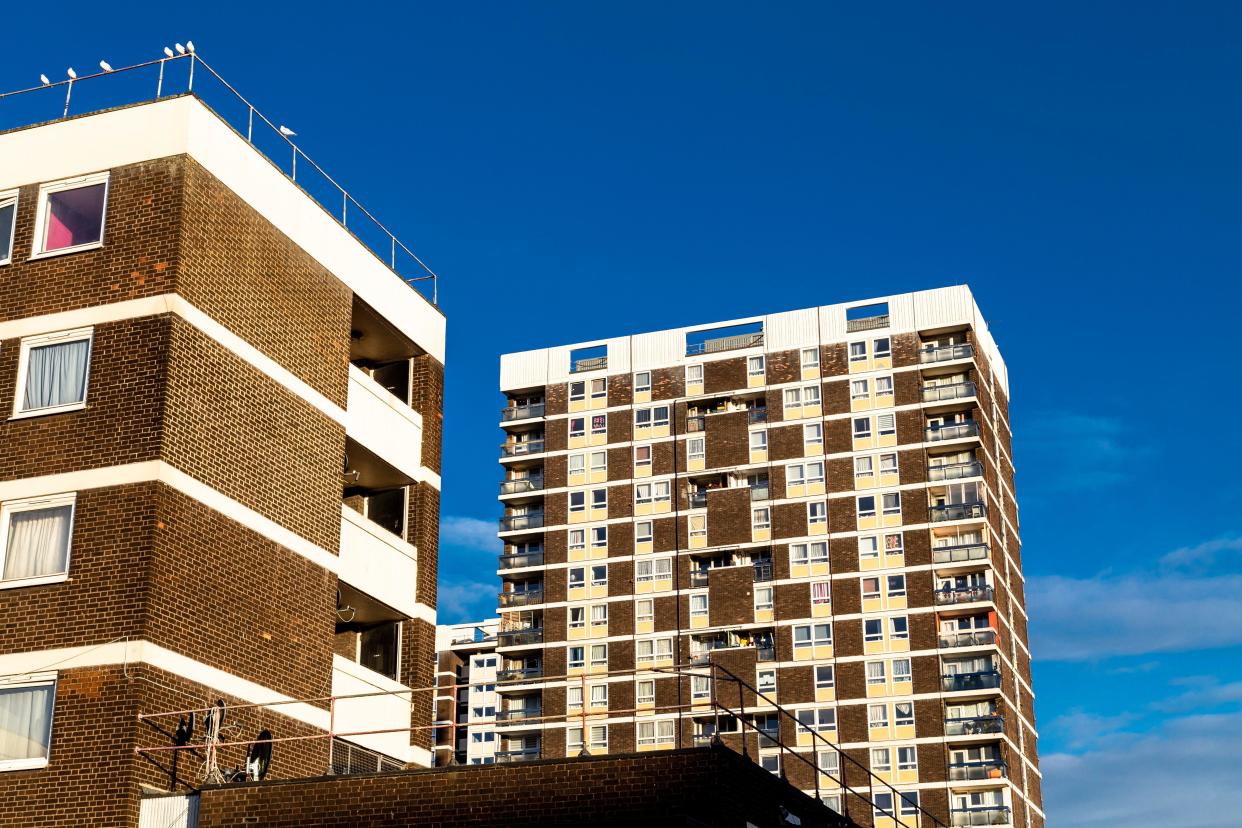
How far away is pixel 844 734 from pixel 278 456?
66074 mm

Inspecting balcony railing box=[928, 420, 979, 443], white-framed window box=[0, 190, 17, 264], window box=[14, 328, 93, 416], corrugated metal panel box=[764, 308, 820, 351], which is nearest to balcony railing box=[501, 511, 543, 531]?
corrugated metal panel box=[764, 308, 820, 351]

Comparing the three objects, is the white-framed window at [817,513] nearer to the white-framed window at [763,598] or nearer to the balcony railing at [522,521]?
the white-framed window at [763,598]

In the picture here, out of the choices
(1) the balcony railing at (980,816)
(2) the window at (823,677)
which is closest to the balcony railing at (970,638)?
(2) the window at (823,677)

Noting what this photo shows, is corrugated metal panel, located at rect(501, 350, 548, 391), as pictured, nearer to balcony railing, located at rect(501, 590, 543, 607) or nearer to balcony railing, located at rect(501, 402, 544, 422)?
balcony railing, located at rect(501, 402, 544, 422)

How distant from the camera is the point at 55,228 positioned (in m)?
30.8

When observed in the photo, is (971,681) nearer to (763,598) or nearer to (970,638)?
(970,638)

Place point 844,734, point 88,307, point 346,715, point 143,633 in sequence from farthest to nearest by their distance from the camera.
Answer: point 844,734
point 346,715
point 88,307
point 143,633

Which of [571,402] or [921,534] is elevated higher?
[571,402]

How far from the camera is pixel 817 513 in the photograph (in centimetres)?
9750

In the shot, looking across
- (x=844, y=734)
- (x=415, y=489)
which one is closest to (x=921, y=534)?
(x=844, y=734)

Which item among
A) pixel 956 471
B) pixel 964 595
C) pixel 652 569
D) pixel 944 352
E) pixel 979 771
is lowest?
pixel 979 771

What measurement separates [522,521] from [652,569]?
10.5 m

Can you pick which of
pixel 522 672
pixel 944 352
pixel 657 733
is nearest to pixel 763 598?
pixel 657 733

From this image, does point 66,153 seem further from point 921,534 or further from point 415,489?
point 921,534
